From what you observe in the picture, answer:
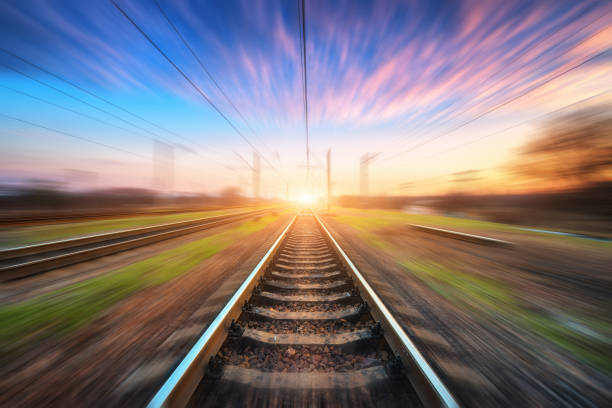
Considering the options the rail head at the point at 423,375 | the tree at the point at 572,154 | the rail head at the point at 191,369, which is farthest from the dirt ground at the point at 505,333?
the tree at the point at 572,154

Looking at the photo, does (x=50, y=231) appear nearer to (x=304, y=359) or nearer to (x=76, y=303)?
(x=76, y=303)

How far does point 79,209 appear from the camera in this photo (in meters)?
19.2

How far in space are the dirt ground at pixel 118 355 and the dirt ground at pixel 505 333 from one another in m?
2.43

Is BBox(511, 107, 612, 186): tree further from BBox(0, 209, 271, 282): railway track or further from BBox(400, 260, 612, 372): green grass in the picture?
BBox(0, 209, 271, 282): railway track

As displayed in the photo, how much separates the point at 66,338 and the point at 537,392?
4416 mm

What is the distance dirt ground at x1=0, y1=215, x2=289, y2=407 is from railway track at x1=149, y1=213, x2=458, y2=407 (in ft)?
1.30

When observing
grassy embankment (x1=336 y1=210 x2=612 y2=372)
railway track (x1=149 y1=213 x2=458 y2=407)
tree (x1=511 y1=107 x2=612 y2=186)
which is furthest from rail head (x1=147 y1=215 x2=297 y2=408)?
tree (x1=511 y1=107 x2=612 y2=186)

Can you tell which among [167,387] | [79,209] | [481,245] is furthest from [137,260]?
[79,209]

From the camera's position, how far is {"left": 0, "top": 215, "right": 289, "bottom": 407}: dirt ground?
156 centimetres

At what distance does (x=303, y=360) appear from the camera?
191cm

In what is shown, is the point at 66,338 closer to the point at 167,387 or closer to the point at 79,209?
the point at 167,387

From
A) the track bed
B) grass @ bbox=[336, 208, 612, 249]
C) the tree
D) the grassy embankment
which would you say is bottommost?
grass @ bbox=[336, 208, 612, 249]

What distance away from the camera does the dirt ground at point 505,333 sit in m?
1.64

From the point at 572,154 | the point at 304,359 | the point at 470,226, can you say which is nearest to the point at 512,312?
the point at 304,359
